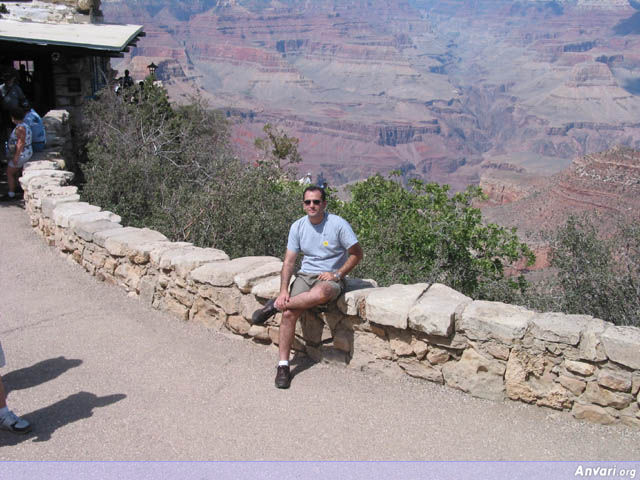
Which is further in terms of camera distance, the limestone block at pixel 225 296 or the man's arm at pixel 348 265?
the limestone block at pixel 225 296

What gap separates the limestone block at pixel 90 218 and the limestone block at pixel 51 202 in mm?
688

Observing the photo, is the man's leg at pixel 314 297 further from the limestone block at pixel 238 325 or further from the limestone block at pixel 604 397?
the limestone block at pixel 604 397

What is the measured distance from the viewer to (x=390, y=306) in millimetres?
4473

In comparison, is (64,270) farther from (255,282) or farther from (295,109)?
(295,109)

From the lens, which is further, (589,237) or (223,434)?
(589,237)

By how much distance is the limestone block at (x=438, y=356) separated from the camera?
Answer: 14.5ft

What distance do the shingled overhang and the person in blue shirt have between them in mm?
2108

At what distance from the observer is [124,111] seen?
11461mm

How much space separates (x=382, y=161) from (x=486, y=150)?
51305mm

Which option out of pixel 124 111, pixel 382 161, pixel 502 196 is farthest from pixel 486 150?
pixel 124 111

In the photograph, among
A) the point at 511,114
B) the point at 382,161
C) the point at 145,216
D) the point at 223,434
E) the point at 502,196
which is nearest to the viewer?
the point at 223,434

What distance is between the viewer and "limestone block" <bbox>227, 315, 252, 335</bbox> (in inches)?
209

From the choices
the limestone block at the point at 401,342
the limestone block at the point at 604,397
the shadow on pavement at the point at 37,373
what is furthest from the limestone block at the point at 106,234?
the limestone block at the point at 604,397

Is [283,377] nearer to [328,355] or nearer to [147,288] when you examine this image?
[328,355]
